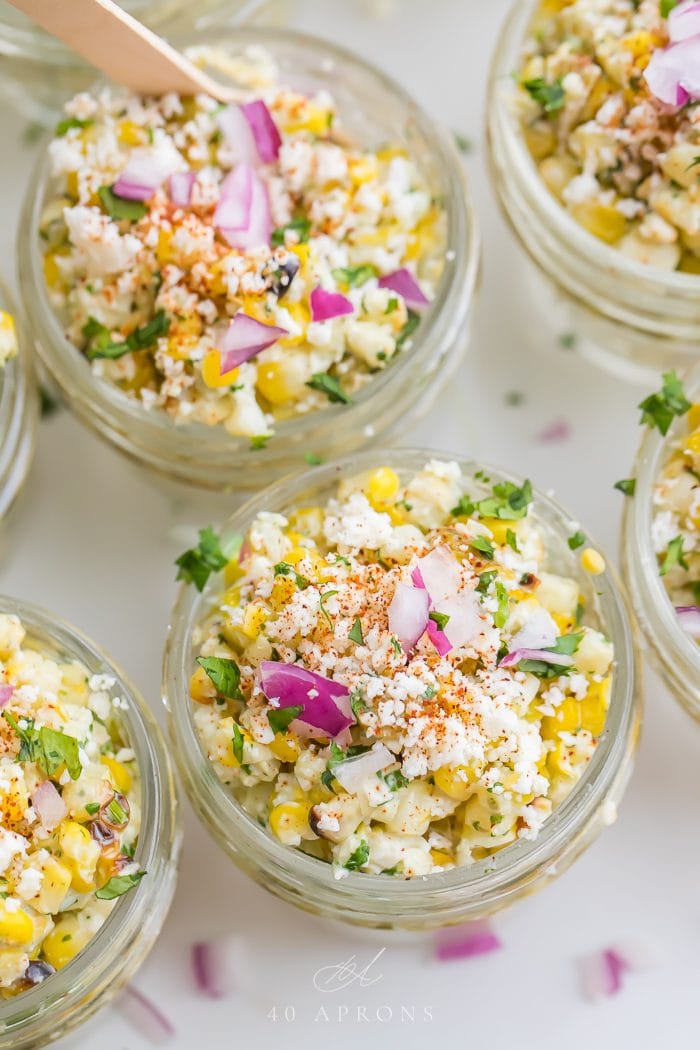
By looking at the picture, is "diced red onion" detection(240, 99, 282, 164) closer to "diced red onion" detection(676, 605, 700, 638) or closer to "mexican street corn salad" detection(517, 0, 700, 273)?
"mexican street corn salad" detection(517, 0, 700, 273)

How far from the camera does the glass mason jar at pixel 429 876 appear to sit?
1344mm

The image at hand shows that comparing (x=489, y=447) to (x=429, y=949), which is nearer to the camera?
(x=429, y=949)

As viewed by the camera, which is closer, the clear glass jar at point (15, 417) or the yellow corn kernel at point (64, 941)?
the yellow corn kernel at point (64, 941)

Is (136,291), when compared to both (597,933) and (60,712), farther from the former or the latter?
(597,933)

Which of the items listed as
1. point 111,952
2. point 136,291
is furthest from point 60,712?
point 136,291

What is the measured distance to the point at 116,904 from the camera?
4.49 feet

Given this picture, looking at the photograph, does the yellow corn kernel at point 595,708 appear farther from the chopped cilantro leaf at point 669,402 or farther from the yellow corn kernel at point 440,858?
the chopped cilantro leaf at point 669,402

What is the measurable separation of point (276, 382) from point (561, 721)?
490mm

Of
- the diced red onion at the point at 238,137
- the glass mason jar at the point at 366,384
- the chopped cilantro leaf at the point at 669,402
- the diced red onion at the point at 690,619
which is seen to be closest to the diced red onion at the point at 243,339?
the glass mason jar at the point at 366,384

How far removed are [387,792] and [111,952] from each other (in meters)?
0.36

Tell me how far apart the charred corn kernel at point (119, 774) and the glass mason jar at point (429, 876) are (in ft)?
0.20

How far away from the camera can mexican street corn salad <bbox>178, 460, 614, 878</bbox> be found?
4.25 ft

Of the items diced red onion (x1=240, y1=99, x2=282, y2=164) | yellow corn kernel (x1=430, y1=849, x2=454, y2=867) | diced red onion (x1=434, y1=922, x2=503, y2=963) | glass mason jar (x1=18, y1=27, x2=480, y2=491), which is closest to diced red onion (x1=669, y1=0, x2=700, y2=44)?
glass mason jar (x1=18, y1=27, x2=480, y2=491)

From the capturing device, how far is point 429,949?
1.54 metres
